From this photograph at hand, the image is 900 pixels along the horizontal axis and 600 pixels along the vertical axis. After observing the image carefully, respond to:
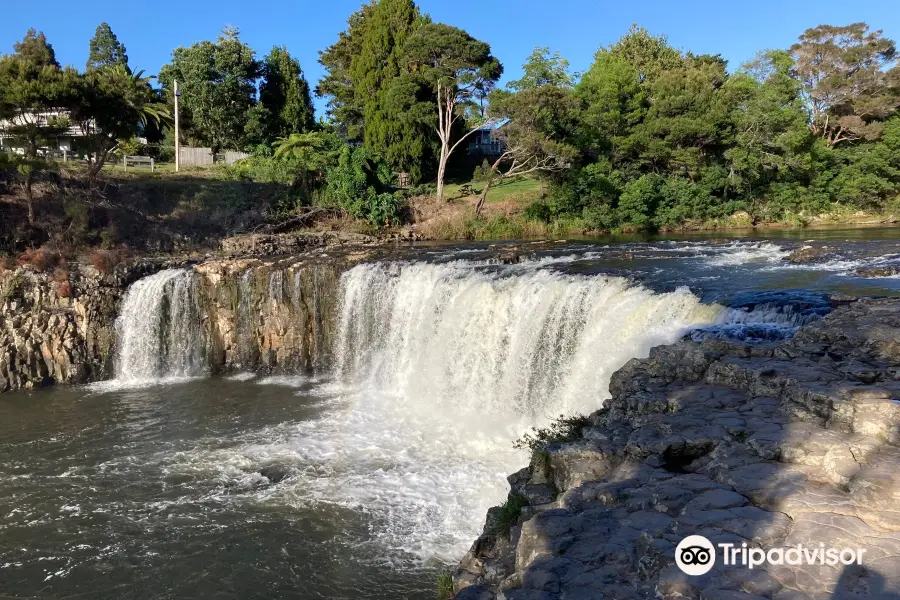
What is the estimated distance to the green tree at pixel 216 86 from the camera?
33344mm

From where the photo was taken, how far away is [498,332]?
41.1 ft

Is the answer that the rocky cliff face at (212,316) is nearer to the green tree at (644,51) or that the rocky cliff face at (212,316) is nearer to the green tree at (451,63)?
the green tree at (451,63)

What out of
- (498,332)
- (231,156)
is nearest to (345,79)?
(231,156)

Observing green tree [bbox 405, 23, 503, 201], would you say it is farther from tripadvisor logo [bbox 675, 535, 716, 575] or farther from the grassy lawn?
tripadvisor logo [bbox 675, 535, 716, 575]

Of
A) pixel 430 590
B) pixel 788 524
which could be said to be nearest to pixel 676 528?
pixel 788 524

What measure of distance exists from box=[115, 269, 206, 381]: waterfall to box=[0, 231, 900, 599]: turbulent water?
0.05 meters

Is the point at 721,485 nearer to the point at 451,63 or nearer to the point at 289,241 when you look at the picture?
the point at 289,241

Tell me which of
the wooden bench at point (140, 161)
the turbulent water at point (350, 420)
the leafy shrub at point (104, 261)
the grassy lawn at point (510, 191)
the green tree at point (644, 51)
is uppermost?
the green tree at point (644, 51)

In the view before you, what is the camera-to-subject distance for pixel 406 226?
26688 mm

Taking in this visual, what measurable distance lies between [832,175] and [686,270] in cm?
1811

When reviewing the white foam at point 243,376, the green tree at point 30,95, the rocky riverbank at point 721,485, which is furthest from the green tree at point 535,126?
the rocky riverbank at point 721,485

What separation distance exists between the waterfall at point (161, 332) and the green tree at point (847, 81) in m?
28.2

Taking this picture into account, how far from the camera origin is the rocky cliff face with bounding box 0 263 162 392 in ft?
48.8

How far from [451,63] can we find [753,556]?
25.2m
